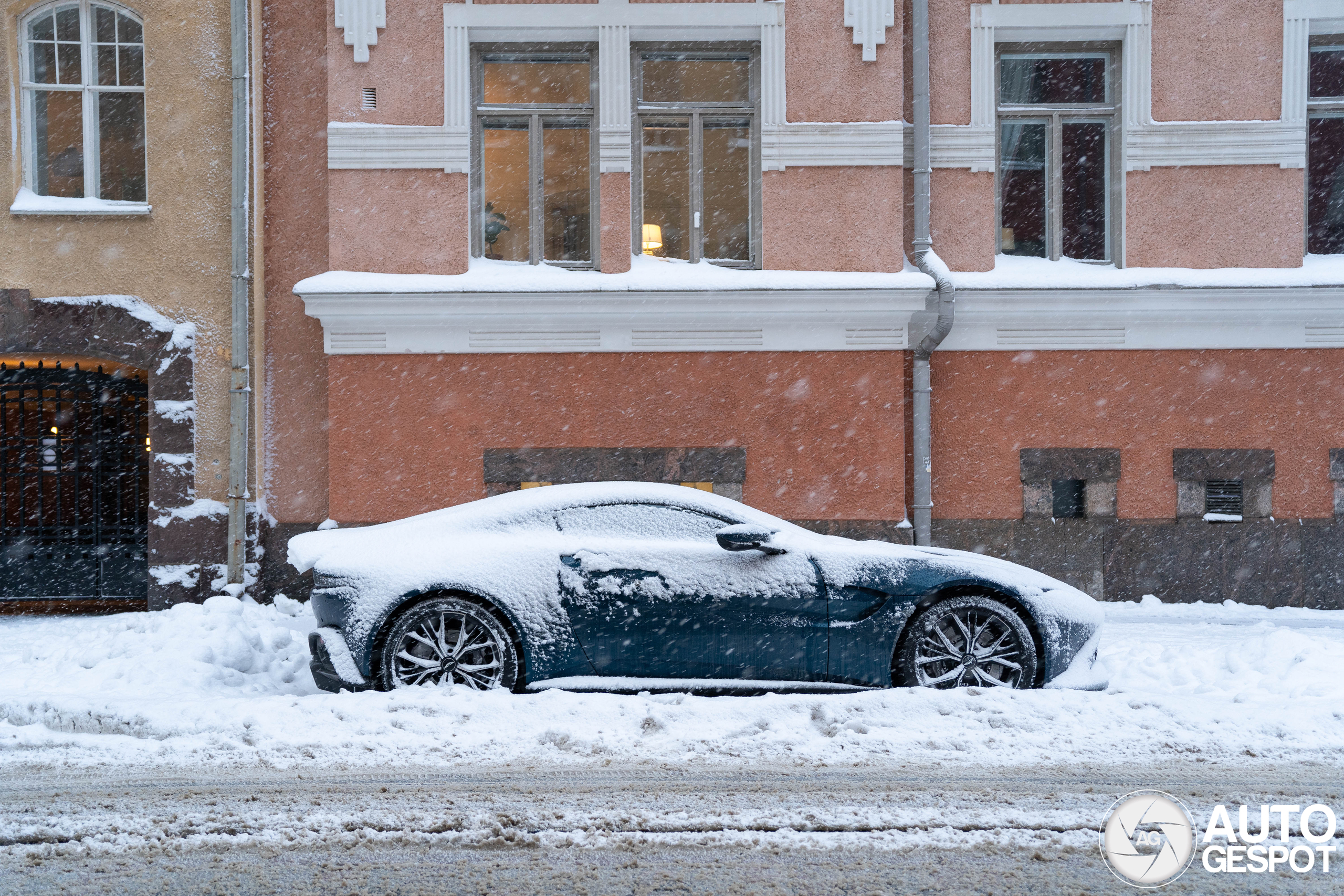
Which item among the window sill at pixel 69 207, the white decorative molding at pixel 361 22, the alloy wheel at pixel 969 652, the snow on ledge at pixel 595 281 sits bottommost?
the alloy wheel at pixel 969 652

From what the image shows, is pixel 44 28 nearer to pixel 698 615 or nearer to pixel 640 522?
pixel 640 522

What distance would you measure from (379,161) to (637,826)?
25.0 feet

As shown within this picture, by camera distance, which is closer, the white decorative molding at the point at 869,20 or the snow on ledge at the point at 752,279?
the snow on ledge at the point at 752,279

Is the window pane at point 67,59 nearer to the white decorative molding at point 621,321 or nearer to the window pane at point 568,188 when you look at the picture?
the white decorative molding at point 621,321

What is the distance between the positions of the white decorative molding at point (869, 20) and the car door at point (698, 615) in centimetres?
611

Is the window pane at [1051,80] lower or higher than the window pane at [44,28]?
lower

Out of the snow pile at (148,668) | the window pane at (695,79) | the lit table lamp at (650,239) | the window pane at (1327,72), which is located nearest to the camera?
the snow pile at (148,668)

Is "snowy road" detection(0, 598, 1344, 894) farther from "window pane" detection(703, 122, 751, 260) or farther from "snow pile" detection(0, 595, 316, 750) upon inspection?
"window pane" detection(703, 122, 751, 260)

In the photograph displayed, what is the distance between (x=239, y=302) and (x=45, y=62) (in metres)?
3.27

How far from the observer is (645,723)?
16.7 feet

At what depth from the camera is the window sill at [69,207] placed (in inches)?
382

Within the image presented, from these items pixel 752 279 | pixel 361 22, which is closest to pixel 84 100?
pixel 361 22

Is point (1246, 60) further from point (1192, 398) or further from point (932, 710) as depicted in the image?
point (932, 710)

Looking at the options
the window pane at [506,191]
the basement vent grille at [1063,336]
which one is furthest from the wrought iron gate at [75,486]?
the basement vent grille at [1063,336]
